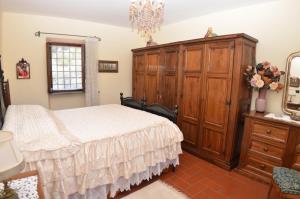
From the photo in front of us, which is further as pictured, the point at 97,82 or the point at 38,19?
the point at 97,82

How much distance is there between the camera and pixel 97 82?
4145 mm

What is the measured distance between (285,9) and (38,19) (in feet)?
13.4

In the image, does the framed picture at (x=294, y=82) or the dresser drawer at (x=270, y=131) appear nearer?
the dresser drawer at (x=270, y=131)

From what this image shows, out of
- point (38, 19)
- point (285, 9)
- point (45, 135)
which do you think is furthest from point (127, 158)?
point (38, 19)

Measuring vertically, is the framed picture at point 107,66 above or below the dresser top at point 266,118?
Result: above

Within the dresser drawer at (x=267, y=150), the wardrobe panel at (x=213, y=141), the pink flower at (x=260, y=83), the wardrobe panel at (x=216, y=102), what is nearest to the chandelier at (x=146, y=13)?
the wardrobe panel at (x=216, y=102)

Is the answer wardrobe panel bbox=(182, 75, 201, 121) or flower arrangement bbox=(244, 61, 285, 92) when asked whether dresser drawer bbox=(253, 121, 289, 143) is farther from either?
wardrobe panel bbox=(182, 75, 201, 121)

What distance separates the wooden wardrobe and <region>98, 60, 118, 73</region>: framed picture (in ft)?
3.80

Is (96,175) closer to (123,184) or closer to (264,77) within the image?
(123,184)

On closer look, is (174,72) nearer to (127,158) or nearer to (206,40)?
(206,40)

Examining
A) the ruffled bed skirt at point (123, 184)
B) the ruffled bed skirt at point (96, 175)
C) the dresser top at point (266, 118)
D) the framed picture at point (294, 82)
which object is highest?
the framed picture at point (294, 82)

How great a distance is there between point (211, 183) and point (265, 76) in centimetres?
164

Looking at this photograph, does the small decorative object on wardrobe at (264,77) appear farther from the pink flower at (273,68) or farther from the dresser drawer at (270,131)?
the dresser drawer at (270,131)

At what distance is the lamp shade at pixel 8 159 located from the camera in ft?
1.90
